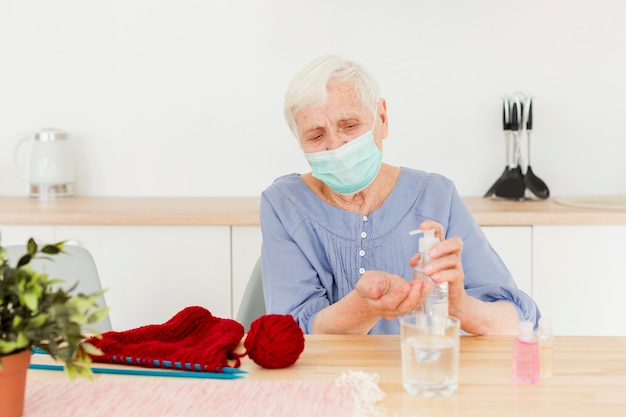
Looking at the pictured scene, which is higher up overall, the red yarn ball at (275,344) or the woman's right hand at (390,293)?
the woman's right hand at (390,293)

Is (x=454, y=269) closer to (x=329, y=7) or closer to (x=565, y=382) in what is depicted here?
(x=565, y=382)

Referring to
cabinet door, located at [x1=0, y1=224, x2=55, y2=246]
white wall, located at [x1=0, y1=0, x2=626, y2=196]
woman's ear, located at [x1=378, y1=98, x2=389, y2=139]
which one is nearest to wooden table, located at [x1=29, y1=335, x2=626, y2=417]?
woman's ear, located at [x1=378, y1=98, x2=389, y2=139]

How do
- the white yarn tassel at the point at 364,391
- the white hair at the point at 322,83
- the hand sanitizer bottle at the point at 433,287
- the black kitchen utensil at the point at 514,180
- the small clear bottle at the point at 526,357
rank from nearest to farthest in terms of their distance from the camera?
the white yarn tassel at the point at 364,391
the small clear bottle at the point at 526,357
the hand sanitizer bottle at the point at 433,287
the white hair at the point at 322,83
the black kitchen utensil at the point at 514,180

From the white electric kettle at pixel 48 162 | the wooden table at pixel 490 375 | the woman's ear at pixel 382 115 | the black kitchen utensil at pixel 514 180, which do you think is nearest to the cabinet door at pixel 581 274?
the black kitchen utensil at pixel 514 180

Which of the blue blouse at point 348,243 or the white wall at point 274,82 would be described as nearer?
the blue blouse at point 348,243

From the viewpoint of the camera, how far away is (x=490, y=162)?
2.99 meters

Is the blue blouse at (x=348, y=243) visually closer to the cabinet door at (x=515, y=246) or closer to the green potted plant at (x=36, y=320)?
the cabinet door at (x=515, y=246)

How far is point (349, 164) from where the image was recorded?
70.7 inches

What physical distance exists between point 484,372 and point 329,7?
1.93 metres

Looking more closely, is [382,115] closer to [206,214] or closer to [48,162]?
[206,214]

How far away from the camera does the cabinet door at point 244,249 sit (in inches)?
103

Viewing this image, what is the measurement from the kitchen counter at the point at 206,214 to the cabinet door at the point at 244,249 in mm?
31

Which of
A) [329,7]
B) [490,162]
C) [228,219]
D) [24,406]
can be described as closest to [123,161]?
[228,219]

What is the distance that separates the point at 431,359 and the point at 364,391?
0.10 meters
